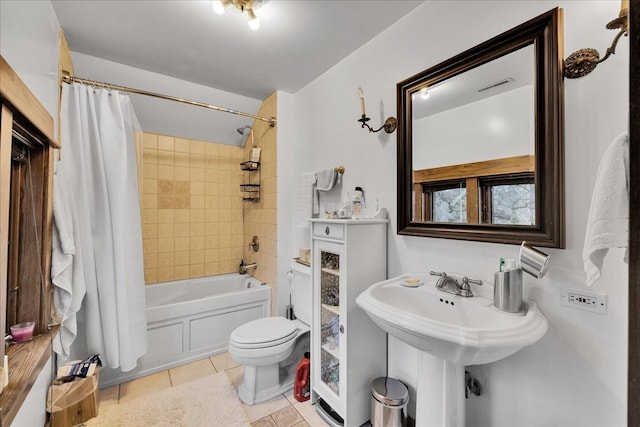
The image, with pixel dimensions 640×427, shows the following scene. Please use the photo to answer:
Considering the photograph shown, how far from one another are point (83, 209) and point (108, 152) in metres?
0.43

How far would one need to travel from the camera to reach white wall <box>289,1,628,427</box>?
97cm

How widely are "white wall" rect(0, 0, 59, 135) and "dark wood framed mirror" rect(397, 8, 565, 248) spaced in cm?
179

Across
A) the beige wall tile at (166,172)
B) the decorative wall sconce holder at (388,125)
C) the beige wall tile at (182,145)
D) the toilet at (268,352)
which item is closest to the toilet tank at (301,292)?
the toilet at (268,352)

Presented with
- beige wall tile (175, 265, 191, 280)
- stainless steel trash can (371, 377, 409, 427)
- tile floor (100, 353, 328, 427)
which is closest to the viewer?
stainless steel trash can (371, 377, 409, 427)

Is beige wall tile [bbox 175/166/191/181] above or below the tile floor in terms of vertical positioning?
above

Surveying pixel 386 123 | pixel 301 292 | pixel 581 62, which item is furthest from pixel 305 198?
pixel 581 62

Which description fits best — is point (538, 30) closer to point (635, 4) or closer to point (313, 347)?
point (635, 4)

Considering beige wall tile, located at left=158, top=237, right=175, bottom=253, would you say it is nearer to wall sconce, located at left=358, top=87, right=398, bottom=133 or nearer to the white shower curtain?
the white shower curtain

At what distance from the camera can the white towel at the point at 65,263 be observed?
4.96 feet

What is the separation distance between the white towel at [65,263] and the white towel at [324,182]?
1648mm

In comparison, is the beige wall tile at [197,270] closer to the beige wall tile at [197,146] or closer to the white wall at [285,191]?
the white wall at [285,191]

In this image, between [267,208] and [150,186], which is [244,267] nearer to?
[267,208]

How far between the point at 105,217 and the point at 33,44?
106 centimetres

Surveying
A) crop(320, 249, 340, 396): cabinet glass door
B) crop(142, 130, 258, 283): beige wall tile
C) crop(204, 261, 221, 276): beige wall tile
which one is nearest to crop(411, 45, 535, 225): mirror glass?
crop(320, 249, 340, 396): cabinet glass door
